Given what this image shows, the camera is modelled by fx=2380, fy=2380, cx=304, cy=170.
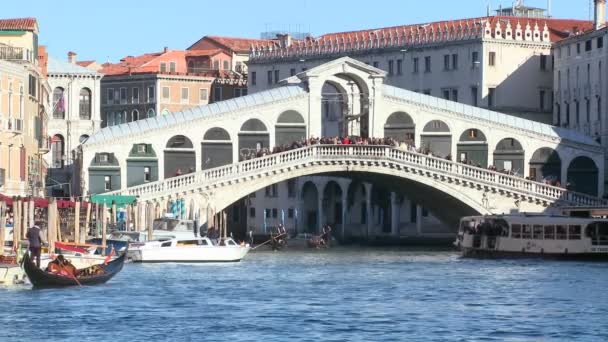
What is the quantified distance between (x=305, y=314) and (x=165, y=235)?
27437 millimetres

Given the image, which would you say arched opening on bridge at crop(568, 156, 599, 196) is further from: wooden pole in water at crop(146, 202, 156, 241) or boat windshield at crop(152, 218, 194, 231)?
wooden pole in water at crop(146, 202, 156, 241)

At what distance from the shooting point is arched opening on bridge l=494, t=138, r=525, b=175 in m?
94.8

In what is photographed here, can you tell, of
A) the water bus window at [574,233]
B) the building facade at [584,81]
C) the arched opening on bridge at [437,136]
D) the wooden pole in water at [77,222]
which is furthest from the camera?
the building facade at [584,81]

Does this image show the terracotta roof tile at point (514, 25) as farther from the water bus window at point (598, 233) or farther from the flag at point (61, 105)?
the water bus window at point (598, 233)

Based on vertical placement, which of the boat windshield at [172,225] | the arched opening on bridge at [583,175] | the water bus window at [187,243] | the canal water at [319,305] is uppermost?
the arched opening on bridge at [583,175]

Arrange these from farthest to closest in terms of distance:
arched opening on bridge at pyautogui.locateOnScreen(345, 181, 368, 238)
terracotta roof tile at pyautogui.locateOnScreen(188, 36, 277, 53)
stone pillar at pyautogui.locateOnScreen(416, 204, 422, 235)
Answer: terracotta roof tile at pyautogui.locateOnScreen(188, 36, 277, 53)
arched opening on bridge at pyautogui.locateOnScreen(345, 181, 368, 238)
stone pillar at pyautogui.locateOnScreen(416, 204, 422, 235)

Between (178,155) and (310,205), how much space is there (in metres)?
25.1

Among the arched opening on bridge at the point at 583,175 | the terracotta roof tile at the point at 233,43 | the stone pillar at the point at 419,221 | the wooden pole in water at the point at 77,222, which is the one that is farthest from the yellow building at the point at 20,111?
the terracotta roof tile at the point at 233,43

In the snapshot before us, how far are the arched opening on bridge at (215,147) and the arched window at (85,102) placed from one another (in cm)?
2551

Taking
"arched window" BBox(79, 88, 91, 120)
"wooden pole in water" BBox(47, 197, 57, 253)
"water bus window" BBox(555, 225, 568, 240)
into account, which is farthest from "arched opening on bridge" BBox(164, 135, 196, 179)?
"arched window" BBox(79, 88, 91, 120)

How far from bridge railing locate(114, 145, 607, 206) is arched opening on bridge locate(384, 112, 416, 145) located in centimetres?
463

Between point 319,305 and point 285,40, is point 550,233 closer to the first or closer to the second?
point 319,305

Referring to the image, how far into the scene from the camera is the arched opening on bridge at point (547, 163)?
94688 millimetres

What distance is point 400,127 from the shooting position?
94.2 m
